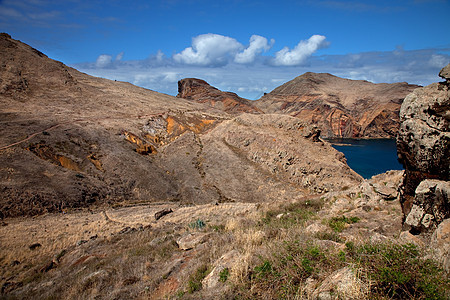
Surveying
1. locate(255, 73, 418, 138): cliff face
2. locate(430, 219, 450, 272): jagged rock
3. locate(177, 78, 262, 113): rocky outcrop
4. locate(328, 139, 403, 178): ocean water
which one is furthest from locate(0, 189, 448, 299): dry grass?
locate(255, 73, 418, 138): cliff face

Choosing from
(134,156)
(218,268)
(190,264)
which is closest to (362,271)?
(218,268)

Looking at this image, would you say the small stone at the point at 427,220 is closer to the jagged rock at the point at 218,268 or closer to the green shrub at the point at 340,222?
the green shrub at the point at 340,222

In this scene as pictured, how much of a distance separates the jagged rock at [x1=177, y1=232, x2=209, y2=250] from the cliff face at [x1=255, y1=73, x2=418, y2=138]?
92705 millimetres

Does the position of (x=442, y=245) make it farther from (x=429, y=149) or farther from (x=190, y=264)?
(x=190, y=264)

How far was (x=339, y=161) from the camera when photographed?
89.9 feet

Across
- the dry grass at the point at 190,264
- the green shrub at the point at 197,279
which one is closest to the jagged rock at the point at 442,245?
the dry grass at the point at 190,264

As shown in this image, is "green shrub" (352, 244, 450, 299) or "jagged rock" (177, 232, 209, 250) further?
"jagged rock" (177, 232, 209, 250)

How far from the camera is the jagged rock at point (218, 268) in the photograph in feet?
15.9

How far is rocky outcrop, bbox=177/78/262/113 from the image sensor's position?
320ft

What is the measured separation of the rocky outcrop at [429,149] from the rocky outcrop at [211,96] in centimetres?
8870

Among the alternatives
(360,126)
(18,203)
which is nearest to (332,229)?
(18,203)

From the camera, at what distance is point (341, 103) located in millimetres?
145000

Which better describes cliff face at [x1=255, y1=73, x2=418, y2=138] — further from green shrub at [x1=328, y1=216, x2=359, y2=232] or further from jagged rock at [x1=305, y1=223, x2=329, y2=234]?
jagged rock at [x1=305, y1=223, x2=329, y2=234]

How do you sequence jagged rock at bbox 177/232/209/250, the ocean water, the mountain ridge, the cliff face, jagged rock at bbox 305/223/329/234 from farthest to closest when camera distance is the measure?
the cliff face
the mountain ridge
the ocean water
jagged rock at bbox 177/232/209/250
jagged rock at bbox 305/223/329/234
